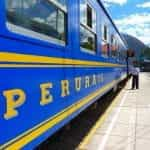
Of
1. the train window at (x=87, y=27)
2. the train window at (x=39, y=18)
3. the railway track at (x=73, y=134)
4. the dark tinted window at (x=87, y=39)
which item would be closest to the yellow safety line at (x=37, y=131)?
the railway track at (x=73, y=134)

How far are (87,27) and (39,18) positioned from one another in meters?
3.05

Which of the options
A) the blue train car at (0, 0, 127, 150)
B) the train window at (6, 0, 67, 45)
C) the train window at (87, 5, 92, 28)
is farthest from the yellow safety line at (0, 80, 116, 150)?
the train window at (87, 5, 92, 28)

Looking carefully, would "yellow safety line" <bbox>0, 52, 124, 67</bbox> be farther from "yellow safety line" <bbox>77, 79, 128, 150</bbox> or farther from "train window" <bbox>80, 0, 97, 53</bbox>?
"yellow safety line" <bbox>77, 79, 128, 150</bbox>

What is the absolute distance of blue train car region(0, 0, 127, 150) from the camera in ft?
10.0

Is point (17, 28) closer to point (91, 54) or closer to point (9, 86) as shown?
point (9, 86)

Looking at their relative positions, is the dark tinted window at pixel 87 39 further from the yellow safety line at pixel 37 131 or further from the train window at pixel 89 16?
the yellow safety line at pixel 37 131

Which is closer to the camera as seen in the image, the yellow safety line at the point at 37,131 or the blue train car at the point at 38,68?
the blue train car at the point at 38,68

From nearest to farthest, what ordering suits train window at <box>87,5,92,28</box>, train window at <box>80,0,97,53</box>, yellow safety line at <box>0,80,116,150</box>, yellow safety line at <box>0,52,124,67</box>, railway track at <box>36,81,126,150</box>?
yellow safety line at <box>0,52,124,67</box>
yellow safety line at <box>0,80,116,150</box>
train window at <box>80,0,97,53</box>
railway track at <box>36,81,126,150</box>
train window at <box>87,5,92,28</box>

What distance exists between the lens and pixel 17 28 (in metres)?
3.29

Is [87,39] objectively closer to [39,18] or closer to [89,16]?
[89,16]

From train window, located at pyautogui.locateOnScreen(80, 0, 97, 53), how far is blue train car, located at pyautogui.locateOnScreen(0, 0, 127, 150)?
40 mm

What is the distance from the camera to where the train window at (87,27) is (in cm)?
630

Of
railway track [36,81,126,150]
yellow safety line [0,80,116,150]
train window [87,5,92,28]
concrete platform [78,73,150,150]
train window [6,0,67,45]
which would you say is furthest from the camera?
train window [87,5,92,28]

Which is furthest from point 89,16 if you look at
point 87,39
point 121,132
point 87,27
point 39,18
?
point 39,18
